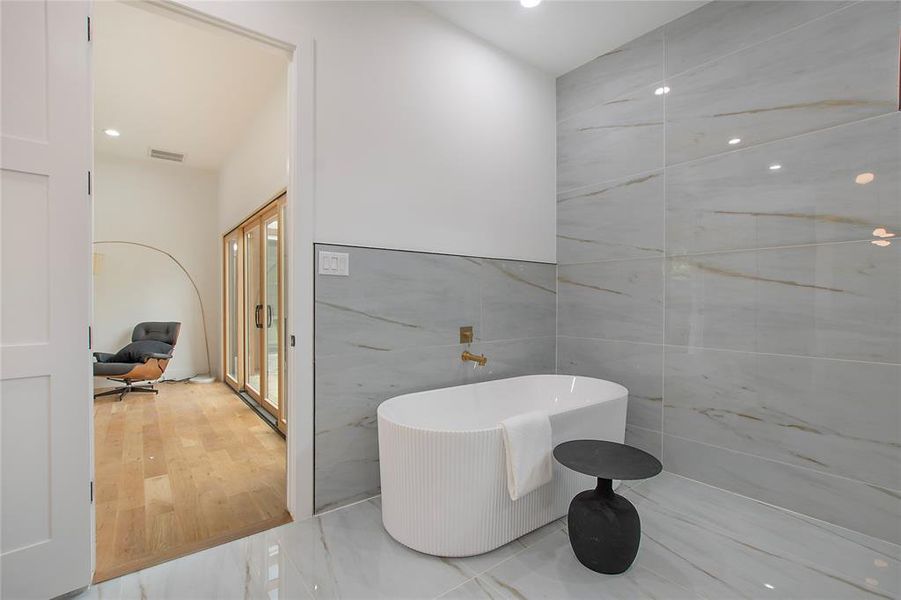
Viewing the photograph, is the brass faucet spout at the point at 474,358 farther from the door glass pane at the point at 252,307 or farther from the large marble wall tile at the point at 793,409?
the door glass pane at the point at 252,307

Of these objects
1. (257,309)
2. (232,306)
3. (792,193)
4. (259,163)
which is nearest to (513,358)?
(792,193)

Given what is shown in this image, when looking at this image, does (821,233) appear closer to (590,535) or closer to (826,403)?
(826,403)

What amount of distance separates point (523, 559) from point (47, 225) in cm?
223

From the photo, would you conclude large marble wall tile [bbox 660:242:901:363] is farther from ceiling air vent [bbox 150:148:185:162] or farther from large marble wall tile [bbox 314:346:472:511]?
ceiling air vent [bbox 150:148:185:162]

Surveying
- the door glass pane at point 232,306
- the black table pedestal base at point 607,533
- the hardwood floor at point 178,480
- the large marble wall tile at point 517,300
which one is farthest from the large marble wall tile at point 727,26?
the door glass pane at point 232,306

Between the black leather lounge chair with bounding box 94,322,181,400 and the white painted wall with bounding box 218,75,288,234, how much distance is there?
1538mm

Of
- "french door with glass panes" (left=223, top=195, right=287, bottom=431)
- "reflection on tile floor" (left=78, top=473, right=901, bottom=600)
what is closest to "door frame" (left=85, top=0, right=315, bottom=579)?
"reflection on tile floor" (left=78, top=473, right=901, bottom=600)

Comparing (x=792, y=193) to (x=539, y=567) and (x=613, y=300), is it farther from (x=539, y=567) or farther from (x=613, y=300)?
(x=539, y=567)

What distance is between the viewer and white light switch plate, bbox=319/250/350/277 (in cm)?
211

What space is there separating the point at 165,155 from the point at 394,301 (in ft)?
15.5

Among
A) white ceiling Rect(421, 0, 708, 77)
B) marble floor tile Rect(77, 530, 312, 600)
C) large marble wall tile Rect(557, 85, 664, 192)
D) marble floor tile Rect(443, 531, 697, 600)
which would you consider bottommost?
marble floor tile Rect(77, 530, 312, 600)

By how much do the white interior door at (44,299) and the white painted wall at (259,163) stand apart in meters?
1.70

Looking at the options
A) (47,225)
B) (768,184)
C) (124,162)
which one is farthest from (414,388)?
(124,162)

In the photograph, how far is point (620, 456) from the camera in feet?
5.75
